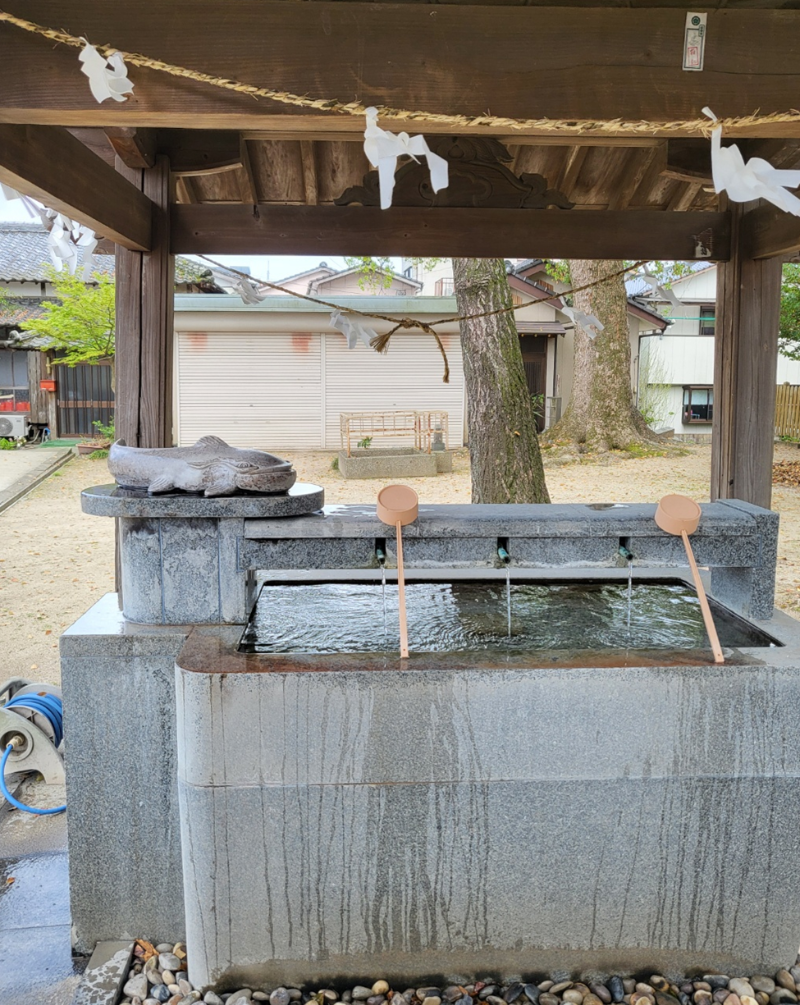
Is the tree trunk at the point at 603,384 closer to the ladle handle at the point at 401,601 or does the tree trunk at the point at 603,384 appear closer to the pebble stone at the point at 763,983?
the ladle handle at the point at 401,601

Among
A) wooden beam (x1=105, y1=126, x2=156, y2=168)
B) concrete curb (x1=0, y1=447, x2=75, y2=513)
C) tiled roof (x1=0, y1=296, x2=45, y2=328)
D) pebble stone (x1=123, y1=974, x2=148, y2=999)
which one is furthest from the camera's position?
tiled roof (x1=0, y1=296, x2=45, y2=328)

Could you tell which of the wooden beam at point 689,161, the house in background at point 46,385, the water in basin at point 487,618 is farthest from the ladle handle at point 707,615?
the house in background at point 46,385

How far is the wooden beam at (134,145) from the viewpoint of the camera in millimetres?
3672

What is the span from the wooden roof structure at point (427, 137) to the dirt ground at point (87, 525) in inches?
124

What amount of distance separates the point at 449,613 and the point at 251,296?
114 inches

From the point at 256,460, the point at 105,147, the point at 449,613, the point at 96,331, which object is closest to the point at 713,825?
the point at 449,613

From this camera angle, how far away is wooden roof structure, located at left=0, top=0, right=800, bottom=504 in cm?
222

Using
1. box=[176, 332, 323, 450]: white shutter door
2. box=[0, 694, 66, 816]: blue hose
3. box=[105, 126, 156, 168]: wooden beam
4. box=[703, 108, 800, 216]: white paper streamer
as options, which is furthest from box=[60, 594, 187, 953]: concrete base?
box=[176, 332, 323, 450]: white shutter door

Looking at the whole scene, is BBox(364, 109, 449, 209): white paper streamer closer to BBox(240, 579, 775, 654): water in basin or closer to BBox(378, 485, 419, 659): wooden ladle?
BBox(378, 485, 419, 659): wooden ladle

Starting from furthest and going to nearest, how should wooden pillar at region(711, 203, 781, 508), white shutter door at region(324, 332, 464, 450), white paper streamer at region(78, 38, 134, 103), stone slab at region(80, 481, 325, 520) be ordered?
white shutter door at region(324, 332, 464, 450)
wooden pillar at region(711, 203, 781, 508)
stone slab at region(80, 481, 325, 520)
white paper streamer at region(78, 38, 134, 103)

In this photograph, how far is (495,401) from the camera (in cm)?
734

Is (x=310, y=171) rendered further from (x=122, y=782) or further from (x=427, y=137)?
(x=122, y=782)

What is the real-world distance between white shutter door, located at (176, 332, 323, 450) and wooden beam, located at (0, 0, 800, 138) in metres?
15.8

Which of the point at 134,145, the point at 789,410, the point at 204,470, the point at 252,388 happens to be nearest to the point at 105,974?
the point at 204,470
